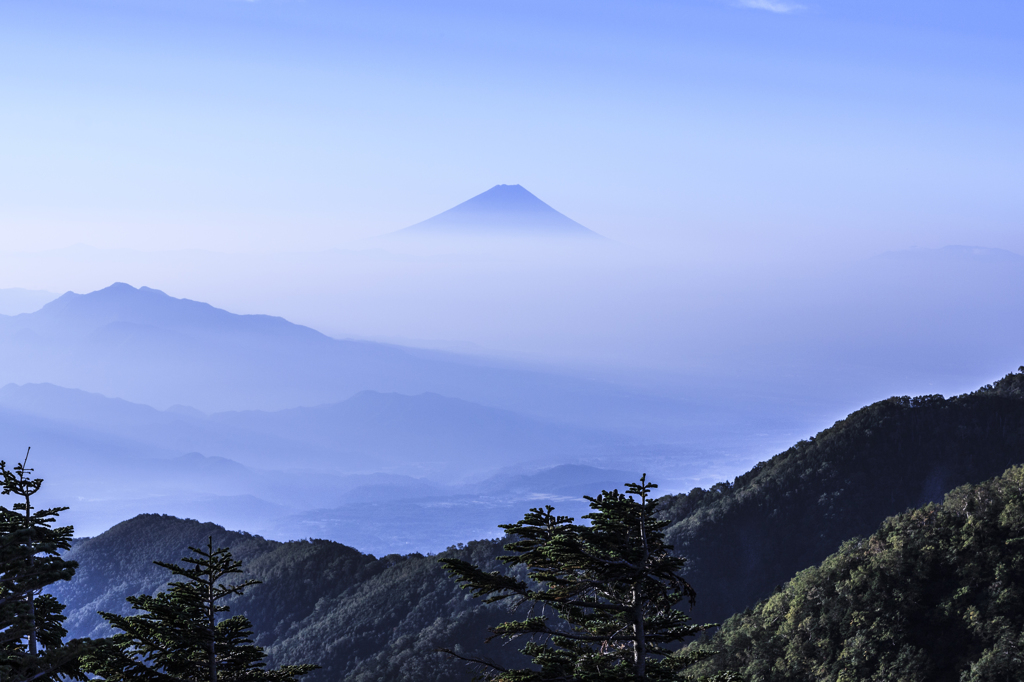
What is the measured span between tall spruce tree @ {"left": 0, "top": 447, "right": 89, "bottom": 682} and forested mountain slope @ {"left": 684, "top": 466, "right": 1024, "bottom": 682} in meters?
39.1

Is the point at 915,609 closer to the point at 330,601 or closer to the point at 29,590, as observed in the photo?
the point at 29,590

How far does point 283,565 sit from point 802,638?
77583mm

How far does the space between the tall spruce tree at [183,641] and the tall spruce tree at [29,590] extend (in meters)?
1.42

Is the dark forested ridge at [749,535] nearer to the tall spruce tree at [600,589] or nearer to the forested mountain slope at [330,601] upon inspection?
the forested mountain slope at [330,601]

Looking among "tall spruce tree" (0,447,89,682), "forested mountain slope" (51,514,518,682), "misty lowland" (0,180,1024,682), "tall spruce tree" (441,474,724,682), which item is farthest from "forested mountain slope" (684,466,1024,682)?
"tall spruce tree" (0,447,89,682)

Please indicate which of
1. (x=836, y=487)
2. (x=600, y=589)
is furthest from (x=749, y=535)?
(x=600, y=589)

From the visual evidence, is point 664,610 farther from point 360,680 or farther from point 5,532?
point 360,680

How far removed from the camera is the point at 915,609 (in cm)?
4650

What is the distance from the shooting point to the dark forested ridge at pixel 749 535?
80562 mm

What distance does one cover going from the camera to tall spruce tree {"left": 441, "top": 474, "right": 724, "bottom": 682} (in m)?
14.0

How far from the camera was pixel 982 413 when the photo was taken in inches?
3575

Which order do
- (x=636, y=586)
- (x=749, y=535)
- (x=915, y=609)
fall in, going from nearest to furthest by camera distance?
1. (x=636, y=586)
2. (x=915, y=609)
3. (x=749, y=535)

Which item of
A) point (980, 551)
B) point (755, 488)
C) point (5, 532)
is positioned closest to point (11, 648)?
point (5, 532)

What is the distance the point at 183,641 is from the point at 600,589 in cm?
781
